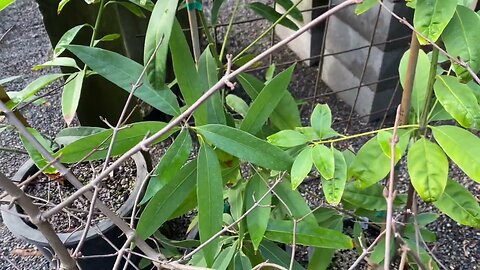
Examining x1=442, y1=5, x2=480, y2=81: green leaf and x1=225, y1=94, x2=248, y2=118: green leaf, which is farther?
x1=225, y1=94, x2=248, y2=118: green leaf

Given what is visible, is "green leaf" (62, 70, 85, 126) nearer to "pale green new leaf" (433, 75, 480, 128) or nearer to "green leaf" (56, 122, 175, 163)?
"green leaf" (56, 122, 175, 163)

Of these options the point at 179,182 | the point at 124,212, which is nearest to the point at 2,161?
the point at 124,212

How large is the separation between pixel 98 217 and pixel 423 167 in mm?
756

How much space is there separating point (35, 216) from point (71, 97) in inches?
15.3

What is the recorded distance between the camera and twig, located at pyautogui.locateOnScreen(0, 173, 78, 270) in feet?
1.72

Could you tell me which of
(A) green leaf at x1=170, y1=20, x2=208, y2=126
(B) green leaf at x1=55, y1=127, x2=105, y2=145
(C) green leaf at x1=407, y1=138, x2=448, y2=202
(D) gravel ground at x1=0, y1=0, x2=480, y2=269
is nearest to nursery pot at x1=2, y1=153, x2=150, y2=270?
(D) gravel ground at x1=0, y1=0, x2=480, y2=269

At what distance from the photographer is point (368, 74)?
1.65 meters

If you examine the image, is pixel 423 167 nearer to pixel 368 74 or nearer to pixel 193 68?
pixel 193 68

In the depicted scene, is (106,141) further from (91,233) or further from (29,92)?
(91,233)

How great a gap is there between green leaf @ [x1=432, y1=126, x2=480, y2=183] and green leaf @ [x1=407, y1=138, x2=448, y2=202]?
0.05 ft

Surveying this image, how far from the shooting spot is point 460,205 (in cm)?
82

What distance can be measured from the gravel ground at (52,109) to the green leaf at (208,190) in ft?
1.57

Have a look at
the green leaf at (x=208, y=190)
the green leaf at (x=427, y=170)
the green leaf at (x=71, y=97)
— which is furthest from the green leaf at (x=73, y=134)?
the green leaf at (x=427, y=170)

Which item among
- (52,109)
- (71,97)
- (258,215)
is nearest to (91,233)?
(71,97)
